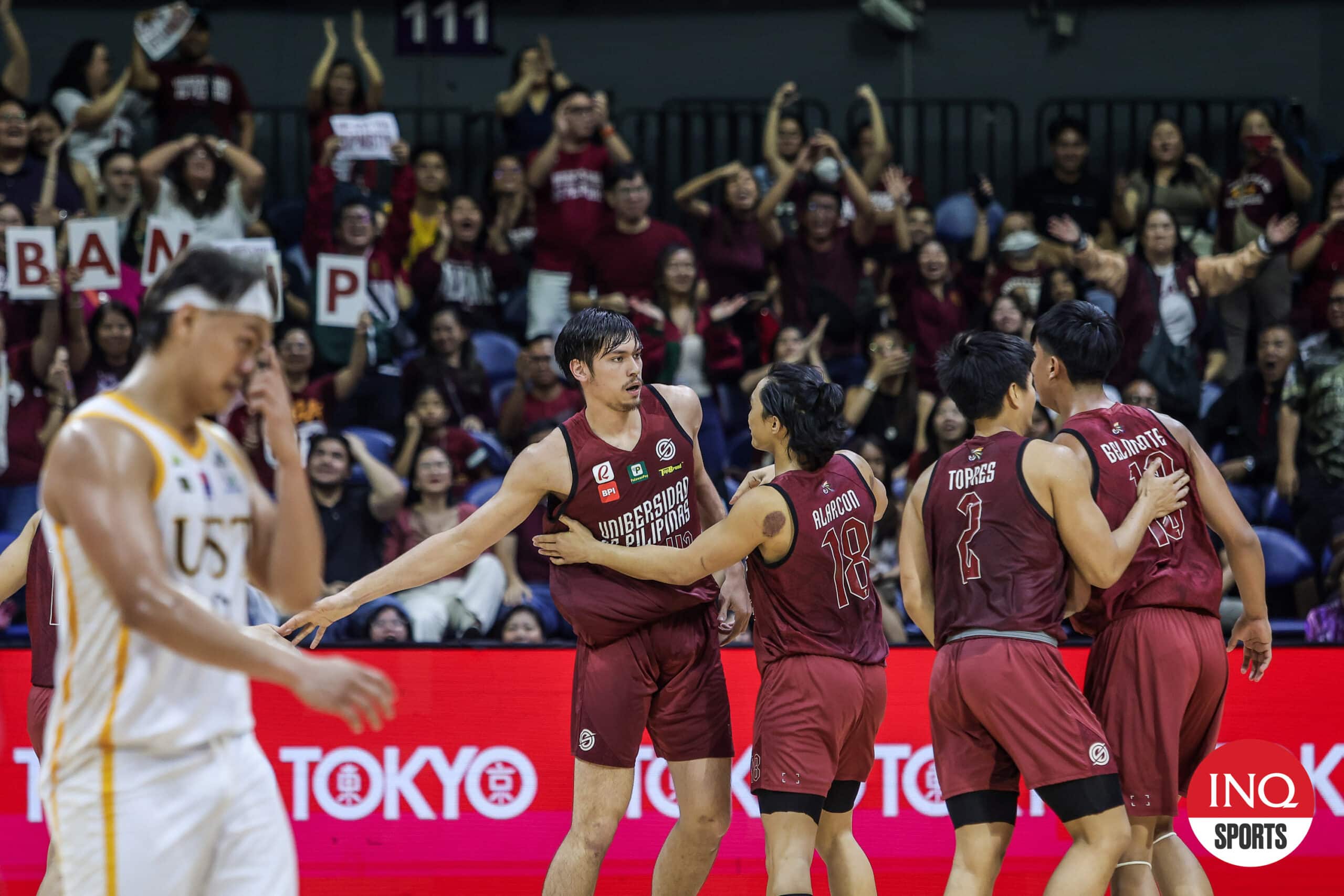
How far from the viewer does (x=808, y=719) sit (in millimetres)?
4984

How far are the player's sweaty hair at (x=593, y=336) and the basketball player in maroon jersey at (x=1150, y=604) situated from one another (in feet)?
5.03

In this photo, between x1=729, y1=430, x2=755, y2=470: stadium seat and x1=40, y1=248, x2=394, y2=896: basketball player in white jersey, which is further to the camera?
x1=729, y1=430, x2=755, y2=470: stadium seat

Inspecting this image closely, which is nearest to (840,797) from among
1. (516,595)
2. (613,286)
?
(516,595)

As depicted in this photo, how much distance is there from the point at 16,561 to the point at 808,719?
300 centimetres

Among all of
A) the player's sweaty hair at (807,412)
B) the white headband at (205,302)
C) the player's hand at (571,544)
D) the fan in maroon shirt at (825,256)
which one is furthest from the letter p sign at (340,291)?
the white headband at (205,302)

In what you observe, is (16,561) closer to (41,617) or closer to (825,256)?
(41,617)

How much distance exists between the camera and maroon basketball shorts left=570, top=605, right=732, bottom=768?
536 centimetres

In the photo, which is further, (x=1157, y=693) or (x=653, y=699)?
(x=653, y=699)

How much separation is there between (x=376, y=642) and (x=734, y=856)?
71.6 inches

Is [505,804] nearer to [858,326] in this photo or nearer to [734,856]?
[734,856]

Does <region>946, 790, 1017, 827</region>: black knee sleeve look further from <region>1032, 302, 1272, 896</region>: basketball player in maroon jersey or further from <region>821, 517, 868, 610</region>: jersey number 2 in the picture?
<region>821, 517, 868, 610</region>: jersey number 2

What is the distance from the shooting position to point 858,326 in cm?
1075

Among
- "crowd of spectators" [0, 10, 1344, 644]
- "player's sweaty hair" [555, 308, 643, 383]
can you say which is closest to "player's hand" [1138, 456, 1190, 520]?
"player's sweaty hair" [555, 308, 643, 383]

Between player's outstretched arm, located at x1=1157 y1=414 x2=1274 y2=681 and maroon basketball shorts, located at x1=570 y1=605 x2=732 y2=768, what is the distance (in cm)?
191
